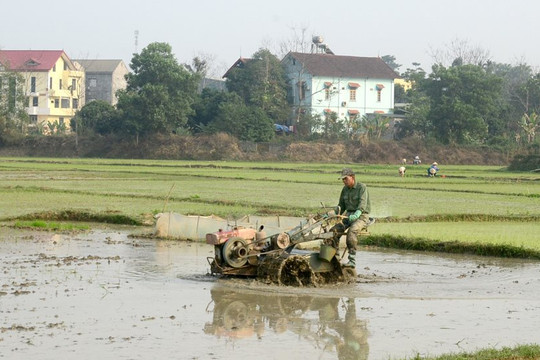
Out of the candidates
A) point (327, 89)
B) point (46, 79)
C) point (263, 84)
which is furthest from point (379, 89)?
point (46, 79)

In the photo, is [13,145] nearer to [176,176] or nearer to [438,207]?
[176,176]

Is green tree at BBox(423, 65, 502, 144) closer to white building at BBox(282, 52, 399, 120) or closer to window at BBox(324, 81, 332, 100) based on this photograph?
white building at BBox(282, 52, 399, 120)

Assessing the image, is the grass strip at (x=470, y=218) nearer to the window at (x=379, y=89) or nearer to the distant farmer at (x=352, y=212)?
the distant farmer at (x=352, y=212)

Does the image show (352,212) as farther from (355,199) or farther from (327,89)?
Answer: (327,89)

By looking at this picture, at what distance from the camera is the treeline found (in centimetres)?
6612

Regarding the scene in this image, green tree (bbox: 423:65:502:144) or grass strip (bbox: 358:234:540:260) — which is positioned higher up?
green tree (bbox: 423:65:502:144)

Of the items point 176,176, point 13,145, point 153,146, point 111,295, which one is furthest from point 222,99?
point 111,295

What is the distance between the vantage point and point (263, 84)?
2835 inches

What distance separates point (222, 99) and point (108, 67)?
36.9 meters

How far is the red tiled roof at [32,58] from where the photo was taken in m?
88.8

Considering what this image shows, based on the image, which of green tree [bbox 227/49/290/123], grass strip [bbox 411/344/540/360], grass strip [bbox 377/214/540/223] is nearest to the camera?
grass strip [bbox 411/344/540/360]

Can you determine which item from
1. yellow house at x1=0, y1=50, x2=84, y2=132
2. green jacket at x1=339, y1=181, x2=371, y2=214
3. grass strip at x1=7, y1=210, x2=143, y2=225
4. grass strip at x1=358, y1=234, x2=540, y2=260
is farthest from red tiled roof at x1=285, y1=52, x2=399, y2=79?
green jacket at x1=339, y1=181, x2=371, y2=214

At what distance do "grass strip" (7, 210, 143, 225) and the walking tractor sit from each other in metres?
9.48

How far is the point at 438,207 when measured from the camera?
86.7 ft
